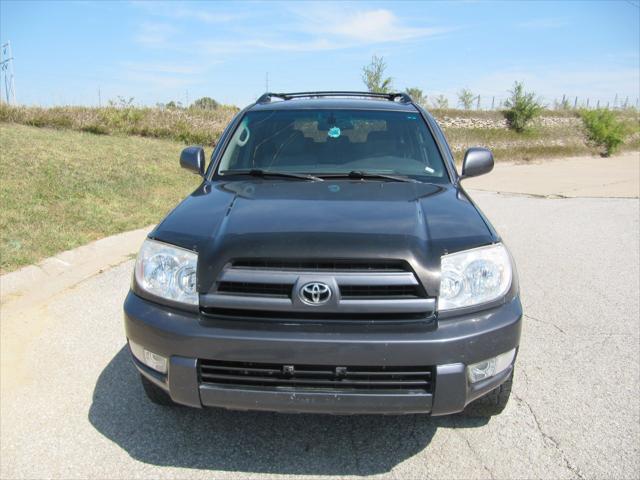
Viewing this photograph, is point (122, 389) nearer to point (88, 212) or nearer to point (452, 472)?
point (452, 472)

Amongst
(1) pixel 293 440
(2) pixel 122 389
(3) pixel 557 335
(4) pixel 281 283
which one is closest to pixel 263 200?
(4) pixel 281 283

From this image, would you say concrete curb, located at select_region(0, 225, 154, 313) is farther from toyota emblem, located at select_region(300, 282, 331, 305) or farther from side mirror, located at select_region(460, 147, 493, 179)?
side mirror, located at select_region(460, 147, 493, 179)

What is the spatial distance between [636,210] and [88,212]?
9.14 meters

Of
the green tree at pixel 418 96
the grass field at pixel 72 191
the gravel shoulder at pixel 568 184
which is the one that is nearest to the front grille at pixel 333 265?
the grass field at pixel 72 191

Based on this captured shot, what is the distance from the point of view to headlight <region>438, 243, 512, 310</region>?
97.0 inches

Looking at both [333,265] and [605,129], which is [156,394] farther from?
[605,129]

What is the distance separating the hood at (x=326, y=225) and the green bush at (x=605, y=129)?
3268cm

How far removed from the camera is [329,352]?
2.32m

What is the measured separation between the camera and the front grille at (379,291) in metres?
2.40

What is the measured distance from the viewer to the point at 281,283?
7.83ft

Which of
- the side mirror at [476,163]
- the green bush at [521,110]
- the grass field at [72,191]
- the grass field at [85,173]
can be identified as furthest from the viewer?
the green bush at [521,110]

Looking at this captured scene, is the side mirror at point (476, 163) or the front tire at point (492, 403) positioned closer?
the front tire at point (492, 403)

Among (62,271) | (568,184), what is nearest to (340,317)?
(62,271)

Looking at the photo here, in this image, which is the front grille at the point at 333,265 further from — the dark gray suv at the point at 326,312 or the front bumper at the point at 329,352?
the front bumper at the point at 329,352
